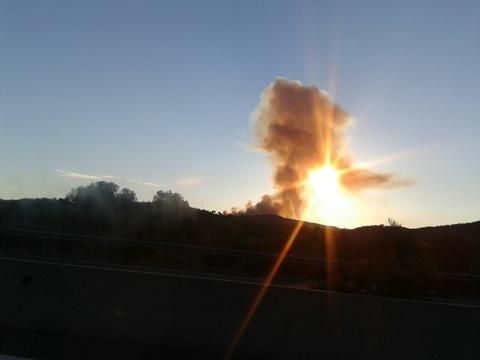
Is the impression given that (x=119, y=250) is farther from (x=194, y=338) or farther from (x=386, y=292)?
(x=194, y=338)

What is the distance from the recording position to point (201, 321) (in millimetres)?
7816

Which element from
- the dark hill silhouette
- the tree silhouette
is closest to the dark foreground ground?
the dark hill silhouette

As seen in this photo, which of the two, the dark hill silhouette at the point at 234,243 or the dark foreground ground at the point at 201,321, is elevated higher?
the dark hill silhouette at the point at 234,243

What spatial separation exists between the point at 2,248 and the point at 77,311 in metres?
16.6

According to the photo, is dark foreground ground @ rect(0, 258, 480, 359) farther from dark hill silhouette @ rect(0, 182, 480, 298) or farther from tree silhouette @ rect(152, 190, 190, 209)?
tree silhouette @ rect(152, 190, 190, 209)

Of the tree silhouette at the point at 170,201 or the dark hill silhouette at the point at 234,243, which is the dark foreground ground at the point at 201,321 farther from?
the tree silhouette at the point at 170,201

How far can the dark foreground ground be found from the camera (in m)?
7.34

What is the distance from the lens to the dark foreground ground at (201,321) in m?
7.34

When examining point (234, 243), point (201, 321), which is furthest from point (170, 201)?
point (201, 321)

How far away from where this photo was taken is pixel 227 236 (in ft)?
103

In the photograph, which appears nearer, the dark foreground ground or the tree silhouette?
the dark foreground ground

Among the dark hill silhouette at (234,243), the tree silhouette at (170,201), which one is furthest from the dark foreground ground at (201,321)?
the tree silhouette at (170,201)

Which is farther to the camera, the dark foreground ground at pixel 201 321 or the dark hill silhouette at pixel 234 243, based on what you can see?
the dark hill silhouette at pixel 234 243

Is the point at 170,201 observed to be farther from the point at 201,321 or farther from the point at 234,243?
the point at 201,321
